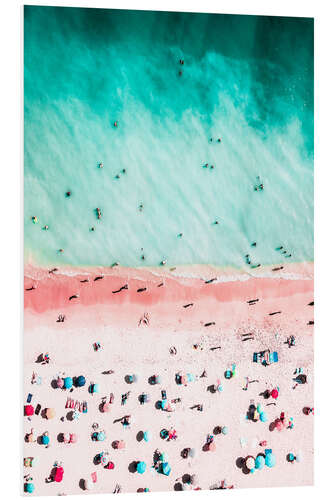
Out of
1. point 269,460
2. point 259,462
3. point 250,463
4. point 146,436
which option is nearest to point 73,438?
point 146,436

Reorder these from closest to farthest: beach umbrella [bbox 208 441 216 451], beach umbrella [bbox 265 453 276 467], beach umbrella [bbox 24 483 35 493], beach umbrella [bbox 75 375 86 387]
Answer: beach umbrella [bbox 24 483 35 493]
beach umbrella [bbox 75 375 86 387]
beach umbrella [bbox 208 441 216 451]
beach umbrella [bbox 265 453 276 467]

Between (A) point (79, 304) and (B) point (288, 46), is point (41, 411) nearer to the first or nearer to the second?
(A) point (79, 304)

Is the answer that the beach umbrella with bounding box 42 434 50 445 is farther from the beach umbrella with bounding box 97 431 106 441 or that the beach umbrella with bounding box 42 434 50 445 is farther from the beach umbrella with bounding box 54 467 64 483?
the beach umbrella with bounding box 97 431 106 441

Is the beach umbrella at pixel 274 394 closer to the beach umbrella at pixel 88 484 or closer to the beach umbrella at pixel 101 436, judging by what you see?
the beach umbrella at pixel 101 436

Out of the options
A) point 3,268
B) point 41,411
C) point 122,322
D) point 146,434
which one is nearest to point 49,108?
point 3,268

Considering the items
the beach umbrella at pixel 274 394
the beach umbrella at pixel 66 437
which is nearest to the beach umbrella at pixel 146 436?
the beach umbrella at pixel 66 437

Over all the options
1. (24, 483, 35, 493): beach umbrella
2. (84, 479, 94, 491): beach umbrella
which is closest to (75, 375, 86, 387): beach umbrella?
(84, 479, 94, 491): beach umbrella
